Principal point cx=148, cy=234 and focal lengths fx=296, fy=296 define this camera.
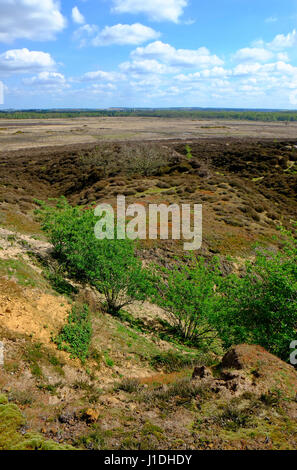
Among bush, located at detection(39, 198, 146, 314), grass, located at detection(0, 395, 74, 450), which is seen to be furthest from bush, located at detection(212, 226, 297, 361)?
grass, located at detection(0, 395, 74, 450)

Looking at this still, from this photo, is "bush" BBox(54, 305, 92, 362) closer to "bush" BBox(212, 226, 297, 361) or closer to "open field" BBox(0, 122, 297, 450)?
"open field" BBox(0, 122, 297, 450)

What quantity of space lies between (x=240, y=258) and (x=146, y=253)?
737 cm

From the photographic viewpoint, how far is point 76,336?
409 inches

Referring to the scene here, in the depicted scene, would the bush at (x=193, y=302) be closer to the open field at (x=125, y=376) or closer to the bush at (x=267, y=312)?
the open field at (x=125, y=376)

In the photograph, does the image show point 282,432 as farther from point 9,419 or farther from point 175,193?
point 175,193

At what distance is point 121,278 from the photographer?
14359 millimetres

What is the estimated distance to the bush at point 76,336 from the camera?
9.90 meters

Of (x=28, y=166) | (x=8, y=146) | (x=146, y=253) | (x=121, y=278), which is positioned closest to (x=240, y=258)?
(x=146, y=253)

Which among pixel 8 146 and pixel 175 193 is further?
pixel 8 146

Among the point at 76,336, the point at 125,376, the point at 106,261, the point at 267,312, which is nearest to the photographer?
the point at 125,376

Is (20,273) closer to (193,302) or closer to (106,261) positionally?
(106,261)

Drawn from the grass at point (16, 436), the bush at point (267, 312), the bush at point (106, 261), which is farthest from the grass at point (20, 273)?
the bush at point (267, 312)

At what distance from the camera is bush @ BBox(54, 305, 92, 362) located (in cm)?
990

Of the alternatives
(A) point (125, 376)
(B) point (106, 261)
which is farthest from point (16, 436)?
(B) point (106, 261)
